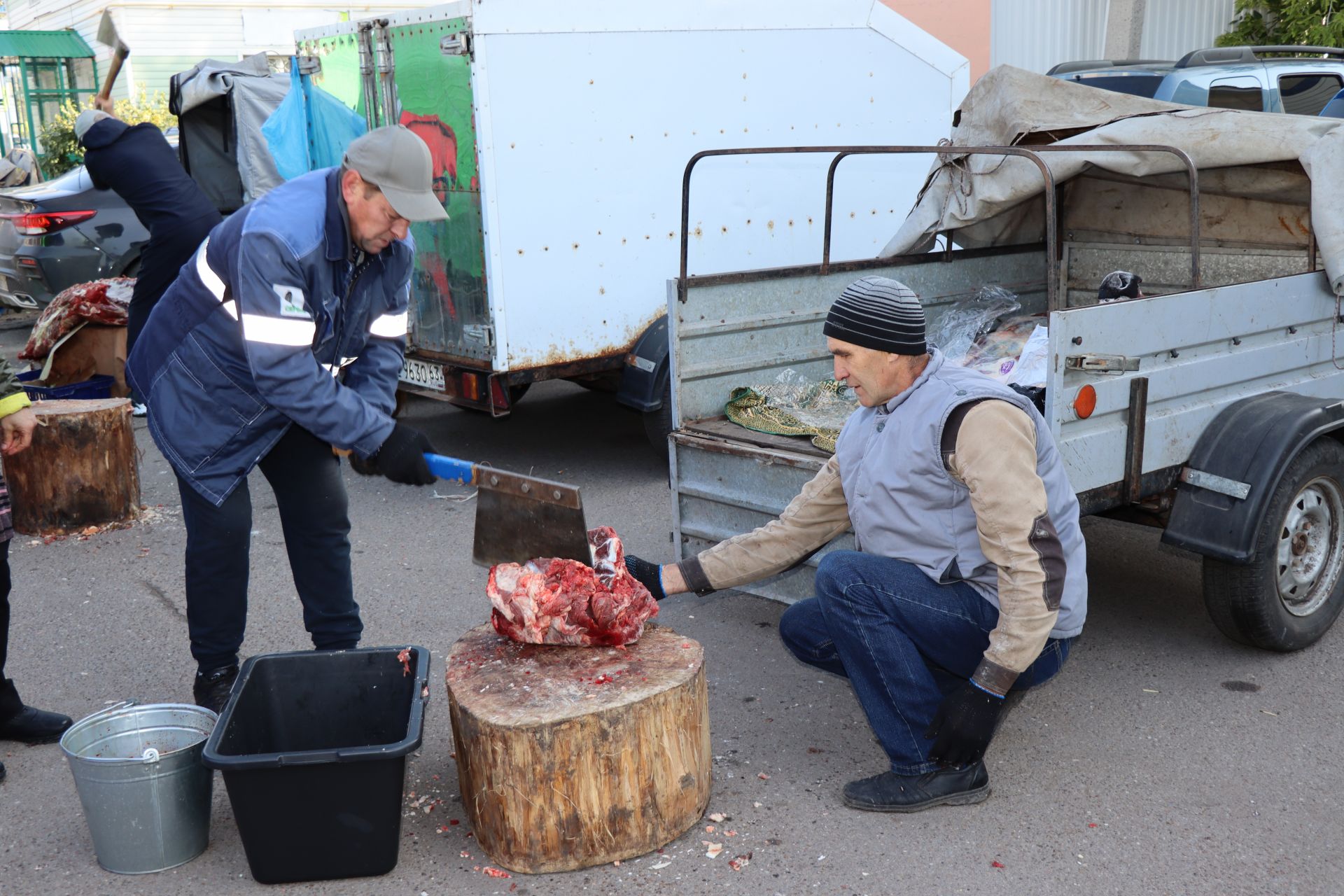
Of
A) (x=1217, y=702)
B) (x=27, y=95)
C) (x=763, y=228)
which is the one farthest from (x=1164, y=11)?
(x=27, y=95)

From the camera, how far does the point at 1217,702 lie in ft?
12.7

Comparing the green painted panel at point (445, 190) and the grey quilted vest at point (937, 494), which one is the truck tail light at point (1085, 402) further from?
the green painted panel at point (445, 190)

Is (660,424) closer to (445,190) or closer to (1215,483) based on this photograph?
(445,190)

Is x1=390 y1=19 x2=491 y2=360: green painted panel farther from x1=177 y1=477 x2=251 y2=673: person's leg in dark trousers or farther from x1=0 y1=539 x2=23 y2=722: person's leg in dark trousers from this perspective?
x1=0 y1=539 x2=23 y2=722: person's leg in dark trousers

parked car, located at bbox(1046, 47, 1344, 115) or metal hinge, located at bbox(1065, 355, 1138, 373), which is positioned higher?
parked car, located at bbox(1046, 47, 1344, 115)

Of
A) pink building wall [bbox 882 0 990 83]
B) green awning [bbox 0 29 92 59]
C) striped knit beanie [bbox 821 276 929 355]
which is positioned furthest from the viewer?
green awning [bbox 0 29 92 59]

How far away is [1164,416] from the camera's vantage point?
3852 millimetres

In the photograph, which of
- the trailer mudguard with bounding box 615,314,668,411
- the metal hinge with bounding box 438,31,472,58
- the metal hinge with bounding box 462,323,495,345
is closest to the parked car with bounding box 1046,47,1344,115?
the trailer mudguard with bounding box 615,314,668,411

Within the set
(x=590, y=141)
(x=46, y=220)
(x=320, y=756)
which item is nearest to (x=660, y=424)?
(x=590, y=141)

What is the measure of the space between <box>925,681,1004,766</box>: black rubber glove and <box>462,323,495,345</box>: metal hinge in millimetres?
3523

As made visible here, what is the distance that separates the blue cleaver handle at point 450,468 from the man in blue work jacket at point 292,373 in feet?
0.09

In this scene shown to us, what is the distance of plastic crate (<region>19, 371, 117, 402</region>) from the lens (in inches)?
294

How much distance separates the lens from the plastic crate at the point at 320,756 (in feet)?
9.12

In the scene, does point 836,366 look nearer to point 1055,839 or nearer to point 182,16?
point 1055,839
